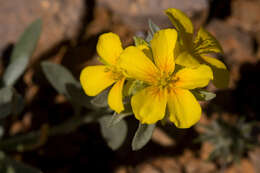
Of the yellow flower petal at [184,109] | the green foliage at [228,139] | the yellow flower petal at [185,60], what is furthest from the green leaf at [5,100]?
the green foliage at [228,139]

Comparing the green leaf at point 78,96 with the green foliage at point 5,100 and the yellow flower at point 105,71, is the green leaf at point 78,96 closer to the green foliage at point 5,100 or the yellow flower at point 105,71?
the green foliage at point 5,100

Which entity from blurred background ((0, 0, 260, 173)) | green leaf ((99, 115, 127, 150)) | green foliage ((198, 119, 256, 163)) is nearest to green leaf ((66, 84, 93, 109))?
green leaf ((99, 115, 127, 150))

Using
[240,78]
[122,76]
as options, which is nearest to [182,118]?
[122,76]

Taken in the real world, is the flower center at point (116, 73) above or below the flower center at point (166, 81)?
above

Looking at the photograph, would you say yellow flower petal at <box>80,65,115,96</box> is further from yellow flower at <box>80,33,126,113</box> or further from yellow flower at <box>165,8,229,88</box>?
yellow flower at <box>165,8,229,88</box>

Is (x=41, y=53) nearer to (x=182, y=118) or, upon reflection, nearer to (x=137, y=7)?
(x=137, y=7)

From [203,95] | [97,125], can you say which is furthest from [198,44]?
[97,125]
